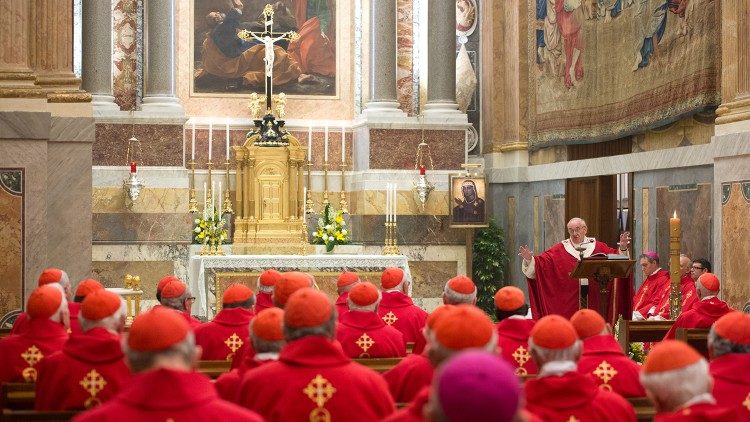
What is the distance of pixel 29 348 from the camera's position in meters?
7.51

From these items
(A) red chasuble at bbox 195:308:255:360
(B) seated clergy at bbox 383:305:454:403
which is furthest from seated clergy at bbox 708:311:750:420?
(A) red chasuble at bbox 195:308:255:360

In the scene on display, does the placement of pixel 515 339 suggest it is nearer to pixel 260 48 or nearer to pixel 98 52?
pixel 98 52

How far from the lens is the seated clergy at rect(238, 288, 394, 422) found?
517 cm

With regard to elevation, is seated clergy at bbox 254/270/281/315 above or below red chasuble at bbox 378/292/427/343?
above

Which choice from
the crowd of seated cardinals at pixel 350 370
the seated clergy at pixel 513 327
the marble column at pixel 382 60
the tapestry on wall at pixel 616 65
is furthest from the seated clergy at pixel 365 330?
the marble column at pixel 382 60

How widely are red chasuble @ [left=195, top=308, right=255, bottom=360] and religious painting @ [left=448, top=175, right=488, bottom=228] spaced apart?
10.0 metres

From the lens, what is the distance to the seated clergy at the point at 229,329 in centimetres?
862

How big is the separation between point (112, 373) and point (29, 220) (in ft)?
18.1

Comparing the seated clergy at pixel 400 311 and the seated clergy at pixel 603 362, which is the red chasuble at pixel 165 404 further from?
the seated clergy at pixel 400 311

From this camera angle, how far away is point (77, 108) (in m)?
12.6

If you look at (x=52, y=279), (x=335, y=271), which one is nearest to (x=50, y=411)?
(x=52, y=279)

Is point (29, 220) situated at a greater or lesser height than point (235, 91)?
lesser

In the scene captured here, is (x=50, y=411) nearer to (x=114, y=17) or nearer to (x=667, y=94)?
(x=667, y=94)

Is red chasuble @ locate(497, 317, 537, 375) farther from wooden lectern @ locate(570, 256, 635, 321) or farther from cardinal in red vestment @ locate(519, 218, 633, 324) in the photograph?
cardinal in red vestment @ locate(519, 218, 633, 324)
